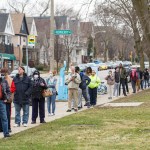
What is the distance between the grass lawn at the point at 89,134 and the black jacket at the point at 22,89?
95 cm

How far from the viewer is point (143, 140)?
37.5ft

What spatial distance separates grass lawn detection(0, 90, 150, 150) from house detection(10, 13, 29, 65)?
60079 millimetres

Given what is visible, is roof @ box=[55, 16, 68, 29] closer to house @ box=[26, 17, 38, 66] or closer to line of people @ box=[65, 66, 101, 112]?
house @ box=[26, 17, 38, 66]

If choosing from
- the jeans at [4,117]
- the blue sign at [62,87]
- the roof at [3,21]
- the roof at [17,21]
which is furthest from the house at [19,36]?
the jeans at [4,117]

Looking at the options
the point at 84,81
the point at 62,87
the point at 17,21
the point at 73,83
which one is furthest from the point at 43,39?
the point at 73,83

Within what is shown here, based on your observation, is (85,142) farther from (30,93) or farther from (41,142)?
(30,93)

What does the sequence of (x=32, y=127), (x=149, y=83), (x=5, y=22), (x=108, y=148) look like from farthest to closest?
(x=5, y=22) → (x=149, y=83) → (x=32, y=127) → (x=108, y=148)

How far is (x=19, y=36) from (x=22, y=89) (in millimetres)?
64868

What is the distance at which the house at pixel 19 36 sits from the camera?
7644cm

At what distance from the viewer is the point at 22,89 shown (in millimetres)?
14594

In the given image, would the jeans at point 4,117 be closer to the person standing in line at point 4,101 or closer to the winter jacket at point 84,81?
the person standing in line at point 4,101

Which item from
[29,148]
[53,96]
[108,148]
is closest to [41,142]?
[29,148]

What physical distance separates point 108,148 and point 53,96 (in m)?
7.68

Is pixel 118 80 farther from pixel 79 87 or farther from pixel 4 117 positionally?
pixel 4 117
